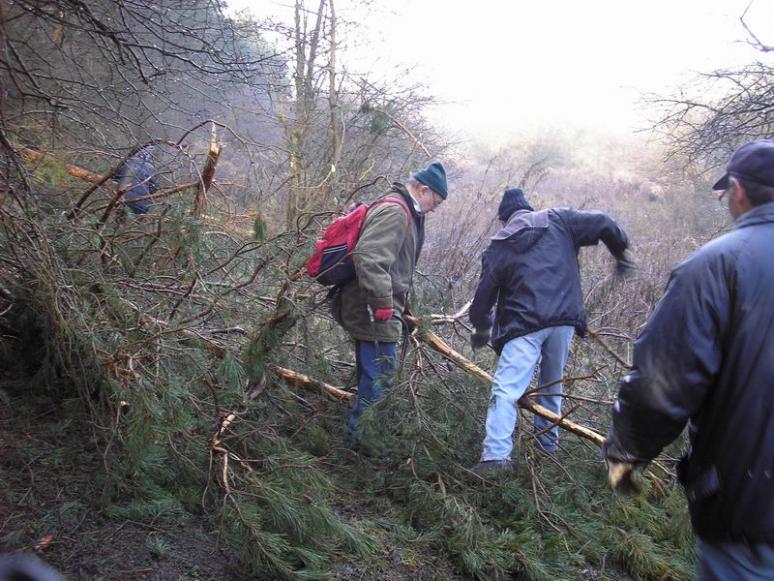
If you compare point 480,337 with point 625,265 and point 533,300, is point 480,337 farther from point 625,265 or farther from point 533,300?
point 625,265

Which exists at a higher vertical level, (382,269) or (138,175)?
(138,175)

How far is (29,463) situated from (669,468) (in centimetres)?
336

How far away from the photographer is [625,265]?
382 cm

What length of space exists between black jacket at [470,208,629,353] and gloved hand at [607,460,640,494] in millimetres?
1748

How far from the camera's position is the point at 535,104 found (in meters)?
27.9

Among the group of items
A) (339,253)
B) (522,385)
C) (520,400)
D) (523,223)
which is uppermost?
(523,223)

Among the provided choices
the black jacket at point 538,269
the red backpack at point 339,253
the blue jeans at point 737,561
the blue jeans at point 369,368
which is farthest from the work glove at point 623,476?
the red backpack at point 339,253

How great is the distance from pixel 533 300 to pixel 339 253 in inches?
46.3

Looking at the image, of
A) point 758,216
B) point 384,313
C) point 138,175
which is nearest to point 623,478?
point 758,216

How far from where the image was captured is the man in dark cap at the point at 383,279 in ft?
11.2

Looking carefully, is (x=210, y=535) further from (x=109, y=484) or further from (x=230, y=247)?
(x=230, y=247)

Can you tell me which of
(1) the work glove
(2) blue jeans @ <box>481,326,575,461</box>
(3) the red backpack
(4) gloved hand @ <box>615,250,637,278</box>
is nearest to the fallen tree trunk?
(2) blue jeans @ <box>481,326,575,461</box>

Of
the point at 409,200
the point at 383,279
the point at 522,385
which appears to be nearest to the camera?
the point at 383,279

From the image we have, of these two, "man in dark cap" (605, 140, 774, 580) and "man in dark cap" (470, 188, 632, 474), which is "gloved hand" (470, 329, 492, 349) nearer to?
"man in dark cap" (470, 188, 632, 474)
